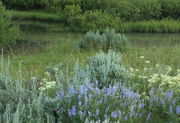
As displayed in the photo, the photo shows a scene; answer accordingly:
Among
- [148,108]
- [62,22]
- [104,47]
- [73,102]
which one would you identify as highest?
[73,102]

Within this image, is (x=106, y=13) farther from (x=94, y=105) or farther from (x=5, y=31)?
(x=94, y=105)

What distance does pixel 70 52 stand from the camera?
11.6m

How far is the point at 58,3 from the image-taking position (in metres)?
27.0

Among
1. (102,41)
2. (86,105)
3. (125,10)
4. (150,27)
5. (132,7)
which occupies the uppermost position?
(86,105)

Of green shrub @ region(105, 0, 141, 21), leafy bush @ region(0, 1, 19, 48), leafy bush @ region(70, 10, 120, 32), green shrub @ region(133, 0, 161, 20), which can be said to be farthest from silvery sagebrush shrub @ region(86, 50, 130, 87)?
green shrub @ region(133, 0, 161, 20)

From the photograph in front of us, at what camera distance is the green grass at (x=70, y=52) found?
8828mm

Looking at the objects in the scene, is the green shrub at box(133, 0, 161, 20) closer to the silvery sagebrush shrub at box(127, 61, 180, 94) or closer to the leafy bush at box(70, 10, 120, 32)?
the leafy bush at box(70, 10, 120, 32)

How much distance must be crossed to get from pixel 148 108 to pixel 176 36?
53.5ft

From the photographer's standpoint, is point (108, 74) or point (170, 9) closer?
point (108, 74)

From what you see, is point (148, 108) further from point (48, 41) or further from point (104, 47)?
point (48, 41)

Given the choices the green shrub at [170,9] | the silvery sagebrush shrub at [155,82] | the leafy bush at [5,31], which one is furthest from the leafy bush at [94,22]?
the silvery sagebrush shrub at [155,82]

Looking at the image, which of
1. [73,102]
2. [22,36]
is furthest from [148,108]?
[22,36]

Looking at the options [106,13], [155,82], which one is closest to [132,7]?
[106,13]

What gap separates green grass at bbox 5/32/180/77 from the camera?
8.83m
